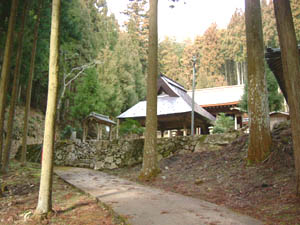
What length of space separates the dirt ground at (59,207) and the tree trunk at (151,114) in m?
2.11

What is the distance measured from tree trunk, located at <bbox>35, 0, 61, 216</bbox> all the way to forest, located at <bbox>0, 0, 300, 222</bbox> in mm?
14

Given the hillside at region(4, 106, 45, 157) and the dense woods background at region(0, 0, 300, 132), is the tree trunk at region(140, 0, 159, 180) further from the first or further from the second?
the hillside at region(4, 106, 45, 157)

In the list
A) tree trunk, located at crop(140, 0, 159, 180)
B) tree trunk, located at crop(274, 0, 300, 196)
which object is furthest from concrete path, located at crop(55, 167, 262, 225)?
tree trunk, located at crop(140, 0, 159, 180)

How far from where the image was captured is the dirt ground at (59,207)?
3.74 metres

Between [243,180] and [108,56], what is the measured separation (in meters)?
19.0

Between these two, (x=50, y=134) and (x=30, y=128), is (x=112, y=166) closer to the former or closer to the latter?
(x=50, y=134)

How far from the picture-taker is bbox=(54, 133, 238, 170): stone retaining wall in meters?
9.34

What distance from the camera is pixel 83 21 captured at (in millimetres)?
23047

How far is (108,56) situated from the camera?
22703 mm

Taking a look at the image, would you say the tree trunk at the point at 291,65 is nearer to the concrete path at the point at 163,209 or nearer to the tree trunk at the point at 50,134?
the concrete path at the point at 163,209

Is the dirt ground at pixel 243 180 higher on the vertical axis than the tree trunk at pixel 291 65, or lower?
lower

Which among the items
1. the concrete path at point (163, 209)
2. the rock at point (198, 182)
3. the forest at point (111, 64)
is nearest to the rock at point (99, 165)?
the forest at point (111, 64)

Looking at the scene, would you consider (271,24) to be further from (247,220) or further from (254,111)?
(247,220)

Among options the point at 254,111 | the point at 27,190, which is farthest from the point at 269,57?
the point at 27,190
